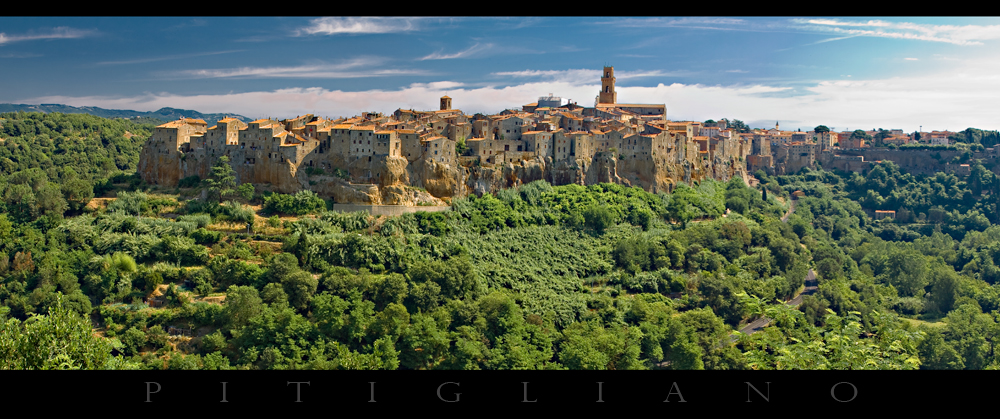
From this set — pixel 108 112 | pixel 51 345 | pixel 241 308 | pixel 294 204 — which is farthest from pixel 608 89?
pixel 108 112

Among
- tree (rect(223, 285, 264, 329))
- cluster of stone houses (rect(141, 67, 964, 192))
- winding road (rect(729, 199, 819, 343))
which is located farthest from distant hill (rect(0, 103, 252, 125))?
winding road (rect(729, 199, 819, 343))

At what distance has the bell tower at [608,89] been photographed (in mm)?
47344

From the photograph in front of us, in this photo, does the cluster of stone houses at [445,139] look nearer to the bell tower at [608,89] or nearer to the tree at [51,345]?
the bell tower at [608,89]

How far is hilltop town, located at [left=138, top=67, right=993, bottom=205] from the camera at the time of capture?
28.7 meters

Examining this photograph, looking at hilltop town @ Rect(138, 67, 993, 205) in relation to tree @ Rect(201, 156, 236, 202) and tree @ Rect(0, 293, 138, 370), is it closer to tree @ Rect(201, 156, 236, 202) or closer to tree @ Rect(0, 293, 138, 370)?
tree @ Rect(201, 156, 236, 202)

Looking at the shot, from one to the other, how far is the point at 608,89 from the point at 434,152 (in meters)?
20.6

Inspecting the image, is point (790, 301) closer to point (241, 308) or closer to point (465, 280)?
point (465, 280)

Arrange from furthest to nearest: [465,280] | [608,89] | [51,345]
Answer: [608,89] → [465,280] → [51,345]

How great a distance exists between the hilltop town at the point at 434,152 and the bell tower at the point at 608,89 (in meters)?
2.19

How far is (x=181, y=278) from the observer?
78.0 ft

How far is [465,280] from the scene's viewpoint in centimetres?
2508

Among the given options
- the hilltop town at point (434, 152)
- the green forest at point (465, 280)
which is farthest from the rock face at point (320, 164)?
the green forest at point (465, 280)

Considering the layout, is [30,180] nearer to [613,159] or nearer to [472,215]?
[472,215]
